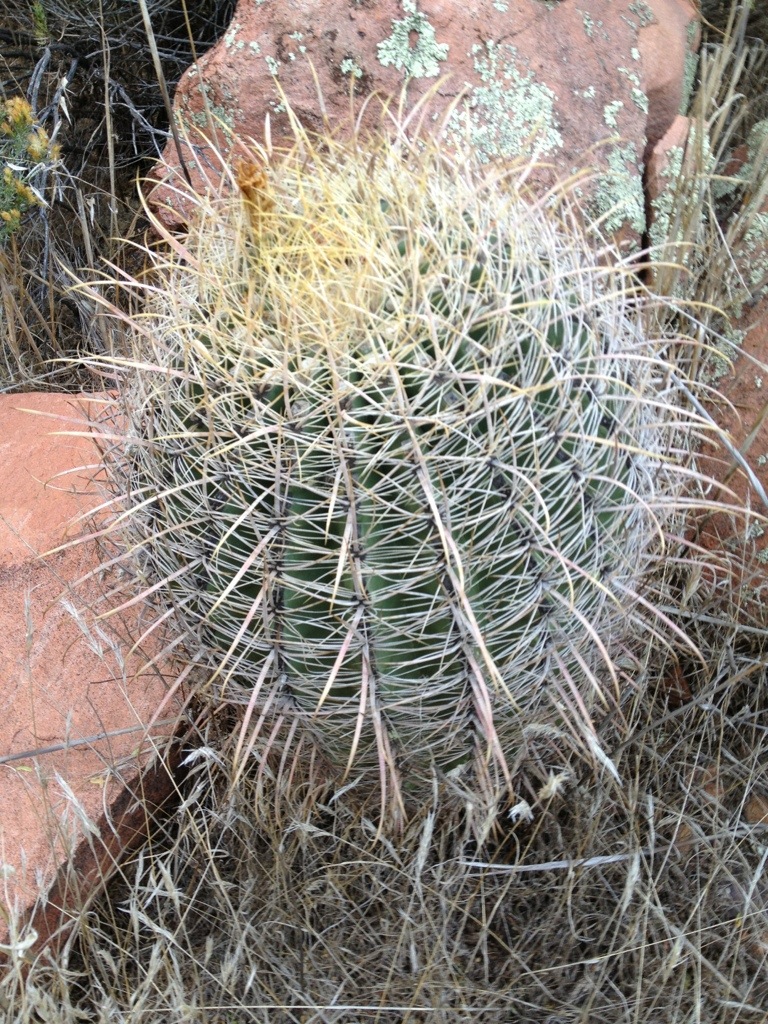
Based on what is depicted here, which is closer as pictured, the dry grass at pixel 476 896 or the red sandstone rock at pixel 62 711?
the dry grass at pixel 476 896

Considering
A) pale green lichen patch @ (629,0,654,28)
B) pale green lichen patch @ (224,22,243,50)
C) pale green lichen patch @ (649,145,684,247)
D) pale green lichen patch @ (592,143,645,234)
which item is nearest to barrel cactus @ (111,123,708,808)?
pale green lichen patch @ (592,143,645,234)

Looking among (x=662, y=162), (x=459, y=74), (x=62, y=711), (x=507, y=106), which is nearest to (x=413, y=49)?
(x=459, y=74)

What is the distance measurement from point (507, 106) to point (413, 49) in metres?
0.28

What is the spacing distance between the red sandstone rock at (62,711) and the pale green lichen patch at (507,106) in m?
1.18

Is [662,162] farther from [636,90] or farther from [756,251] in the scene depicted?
[756,251]

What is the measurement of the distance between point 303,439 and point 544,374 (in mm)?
364

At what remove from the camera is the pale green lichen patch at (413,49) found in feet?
8.01

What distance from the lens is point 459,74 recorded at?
8.05ft

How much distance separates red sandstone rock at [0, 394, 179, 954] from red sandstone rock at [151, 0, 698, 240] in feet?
2.78

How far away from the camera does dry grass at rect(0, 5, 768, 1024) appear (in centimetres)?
171

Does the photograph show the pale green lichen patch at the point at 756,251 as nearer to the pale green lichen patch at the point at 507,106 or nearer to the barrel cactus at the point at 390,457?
the pale green lichen patch at the point at 507,106

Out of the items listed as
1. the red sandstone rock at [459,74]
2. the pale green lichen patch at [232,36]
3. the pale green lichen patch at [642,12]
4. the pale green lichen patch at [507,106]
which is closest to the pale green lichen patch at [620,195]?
the red sandstone rock at [459,74]

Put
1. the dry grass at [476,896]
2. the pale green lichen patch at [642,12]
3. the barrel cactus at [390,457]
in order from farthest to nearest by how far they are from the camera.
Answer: the pale green lichen patch at [642,12], the dry grass at [476,896], the barrel cactus at [390,457]

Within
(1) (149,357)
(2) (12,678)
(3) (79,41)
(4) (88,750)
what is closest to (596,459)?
(1) (149,357)
